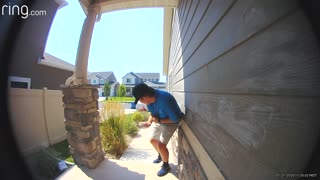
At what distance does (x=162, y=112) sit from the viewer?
2.87 m

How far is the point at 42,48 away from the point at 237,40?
10.4 meters

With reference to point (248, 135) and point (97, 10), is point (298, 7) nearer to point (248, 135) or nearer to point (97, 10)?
point (248, 135)

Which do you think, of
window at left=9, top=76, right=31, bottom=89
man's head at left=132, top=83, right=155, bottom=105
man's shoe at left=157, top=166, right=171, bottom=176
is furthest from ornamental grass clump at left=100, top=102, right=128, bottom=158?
window at left=9, top=76, right=31, bottom=89

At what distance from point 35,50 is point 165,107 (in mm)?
8600

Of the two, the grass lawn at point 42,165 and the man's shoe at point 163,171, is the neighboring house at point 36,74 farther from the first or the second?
the man's shoe at point 163,171

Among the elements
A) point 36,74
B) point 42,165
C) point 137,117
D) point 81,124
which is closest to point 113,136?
point 81,124

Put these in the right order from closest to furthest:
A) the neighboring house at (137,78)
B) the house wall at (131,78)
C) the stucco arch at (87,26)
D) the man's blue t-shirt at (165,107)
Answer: the man's blue t-shirt at (165,107) → the stucco arch at (87,26) → the neighboring house at (137,78) → the house wall at (131,78)

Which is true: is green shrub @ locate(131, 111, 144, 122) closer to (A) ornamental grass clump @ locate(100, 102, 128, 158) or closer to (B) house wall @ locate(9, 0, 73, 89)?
(A) ornamental grass clump @ locate(100, 102, 128, 158)

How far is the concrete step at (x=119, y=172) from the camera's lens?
2.91m

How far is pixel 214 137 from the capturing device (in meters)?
1.21

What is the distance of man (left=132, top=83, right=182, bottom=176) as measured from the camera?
2.71 metres

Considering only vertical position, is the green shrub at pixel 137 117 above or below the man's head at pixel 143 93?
below

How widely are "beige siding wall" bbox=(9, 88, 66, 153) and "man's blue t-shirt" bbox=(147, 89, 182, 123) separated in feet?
10.7

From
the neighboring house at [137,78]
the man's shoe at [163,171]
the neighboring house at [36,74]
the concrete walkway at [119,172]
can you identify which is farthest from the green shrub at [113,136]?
the neighboring house at [137,78]
